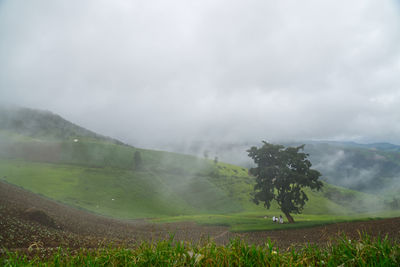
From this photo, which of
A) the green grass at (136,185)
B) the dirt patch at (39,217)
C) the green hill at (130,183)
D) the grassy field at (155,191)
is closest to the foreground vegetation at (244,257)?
the dirt patch at (39,217)

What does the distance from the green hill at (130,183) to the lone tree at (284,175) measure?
43.6m

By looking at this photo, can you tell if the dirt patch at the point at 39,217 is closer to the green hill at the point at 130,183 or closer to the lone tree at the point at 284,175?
the lone tree at the point at 284,175

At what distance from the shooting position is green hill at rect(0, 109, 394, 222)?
8531cm

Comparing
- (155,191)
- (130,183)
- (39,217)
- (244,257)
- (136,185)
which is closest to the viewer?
(244,257)

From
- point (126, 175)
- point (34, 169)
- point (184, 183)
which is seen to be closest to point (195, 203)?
point (184, 183)

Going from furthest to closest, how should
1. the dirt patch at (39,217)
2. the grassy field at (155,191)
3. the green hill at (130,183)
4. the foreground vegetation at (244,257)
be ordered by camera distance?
the green hill at (130,183), the grassy field at (155,191), the dirt patch at (39,217), the foreground vegetation at (244,257)

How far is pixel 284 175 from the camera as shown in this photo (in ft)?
148

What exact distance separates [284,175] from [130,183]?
84.4m

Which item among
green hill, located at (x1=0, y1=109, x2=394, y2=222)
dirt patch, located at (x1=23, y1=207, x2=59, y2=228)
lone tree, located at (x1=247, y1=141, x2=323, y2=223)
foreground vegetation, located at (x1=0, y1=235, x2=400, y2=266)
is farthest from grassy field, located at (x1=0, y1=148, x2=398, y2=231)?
foreground vegetation, located at (x1=0, y1=235, x2=400, y2=266)

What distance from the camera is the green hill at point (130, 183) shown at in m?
85.3

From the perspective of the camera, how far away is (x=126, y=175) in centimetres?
12212

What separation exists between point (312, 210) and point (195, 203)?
55.6 meters

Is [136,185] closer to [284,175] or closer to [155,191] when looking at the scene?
[155,191]

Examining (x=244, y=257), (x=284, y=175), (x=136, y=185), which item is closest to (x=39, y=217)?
(x=244, y=257)
